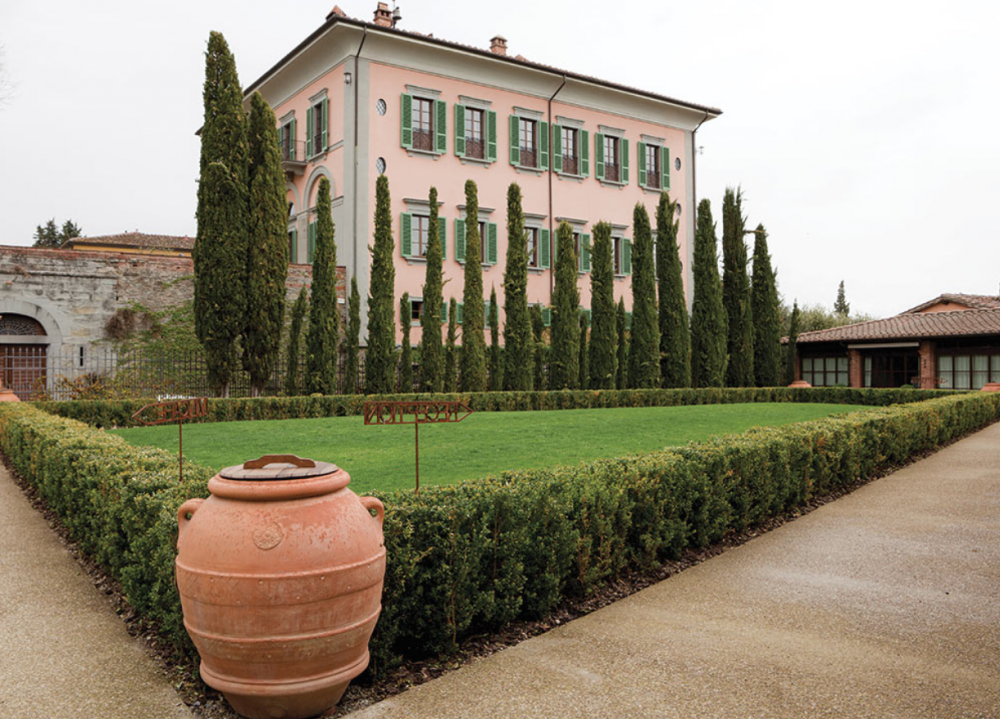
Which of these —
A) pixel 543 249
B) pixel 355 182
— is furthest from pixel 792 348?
pixel 355 182

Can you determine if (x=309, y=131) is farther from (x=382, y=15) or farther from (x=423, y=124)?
(x=382, y=15)

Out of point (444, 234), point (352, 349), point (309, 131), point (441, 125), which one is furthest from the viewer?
point (309, 131)

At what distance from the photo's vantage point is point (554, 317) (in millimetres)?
23156

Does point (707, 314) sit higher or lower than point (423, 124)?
lower

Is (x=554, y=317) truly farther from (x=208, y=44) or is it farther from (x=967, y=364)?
(x=967, y=364)

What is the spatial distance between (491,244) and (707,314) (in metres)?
7.93

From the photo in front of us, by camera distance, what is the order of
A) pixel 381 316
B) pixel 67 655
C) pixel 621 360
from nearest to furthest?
pixel 67 655
pixel 381 316
pixel 621 360

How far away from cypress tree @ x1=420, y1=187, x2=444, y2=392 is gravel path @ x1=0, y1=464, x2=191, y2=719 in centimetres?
1542

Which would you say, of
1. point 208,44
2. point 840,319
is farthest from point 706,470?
point 840,319

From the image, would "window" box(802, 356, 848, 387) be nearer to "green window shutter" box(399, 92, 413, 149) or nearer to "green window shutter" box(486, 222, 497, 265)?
"green window shutter" box(486, 222, 497, 265)

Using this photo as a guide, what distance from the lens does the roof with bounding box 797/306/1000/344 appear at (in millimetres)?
29266

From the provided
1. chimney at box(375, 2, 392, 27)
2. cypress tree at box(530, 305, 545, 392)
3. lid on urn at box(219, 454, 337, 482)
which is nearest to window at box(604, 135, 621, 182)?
cypress tree at box(530, 305, 545, 392)

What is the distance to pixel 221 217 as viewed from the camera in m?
17.5

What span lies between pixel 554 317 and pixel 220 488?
799 inches
